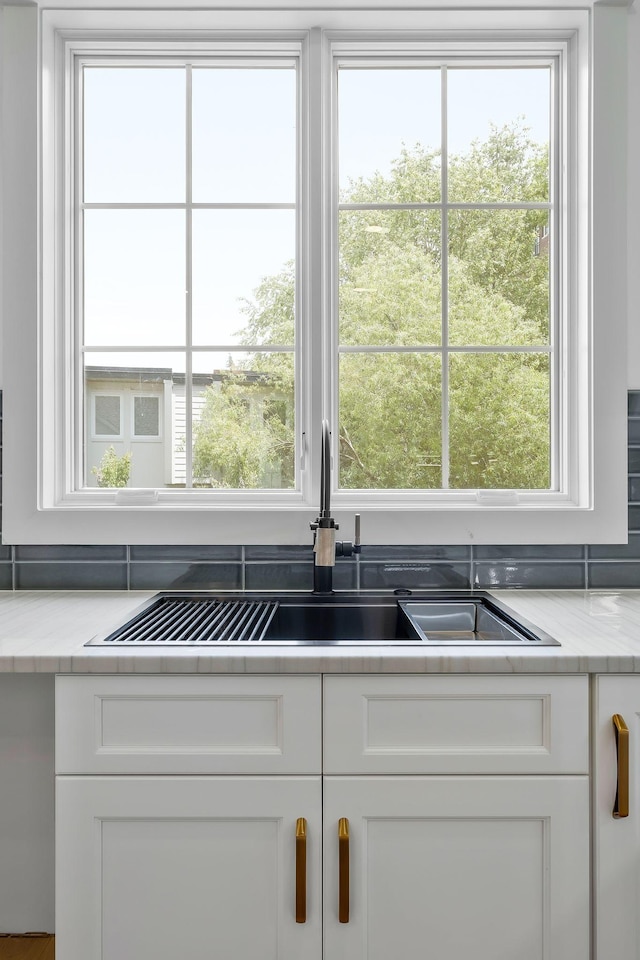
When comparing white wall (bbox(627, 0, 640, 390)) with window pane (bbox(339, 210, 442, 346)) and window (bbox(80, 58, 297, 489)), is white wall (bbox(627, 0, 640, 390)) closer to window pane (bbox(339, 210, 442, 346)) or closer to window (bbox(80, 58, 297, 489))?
window pane (bbox(339, 210, 442, 346))

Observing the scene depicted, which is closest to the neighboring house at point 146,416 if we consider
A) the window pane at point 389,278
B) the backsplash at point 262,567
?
the backsplash at point 262,567

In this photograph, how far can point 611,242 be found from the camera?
1.91 metres

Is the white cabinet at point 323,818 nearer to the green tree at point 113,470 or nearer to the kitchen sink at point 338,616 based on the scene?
the kitchen sink at point 338,616

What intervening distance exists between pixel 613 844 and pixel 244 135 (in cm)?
209

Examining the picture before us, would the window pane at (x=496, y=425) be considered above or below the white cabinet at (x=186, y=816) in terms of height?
above

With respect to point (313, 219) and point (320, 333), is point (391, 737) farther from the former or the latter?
point (313, 219)

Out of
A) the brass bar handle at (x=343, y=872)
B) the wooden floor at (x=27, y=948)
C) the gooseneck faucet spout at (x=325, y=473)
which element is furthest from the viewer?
the gooseneck faucet spout at (x=325, y=473)

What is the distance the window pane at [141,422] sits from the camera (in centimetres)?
205

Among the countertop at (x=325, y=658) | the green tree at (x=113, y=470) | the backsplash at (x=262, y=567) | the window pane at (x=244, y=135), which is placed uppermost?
the window pane at (x=244, y=135)

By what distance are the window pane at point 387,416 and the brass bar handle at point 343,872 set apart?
0.98 m

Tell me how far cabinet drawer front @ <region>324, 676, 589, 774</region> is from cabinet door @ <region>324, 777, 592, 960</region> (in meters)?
0.05

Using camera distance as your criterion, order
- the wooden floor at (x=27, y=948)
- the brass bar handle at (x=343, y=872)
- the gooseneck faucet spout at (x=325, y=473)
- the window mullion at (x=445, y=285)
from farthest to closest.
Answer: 1. the window mullion at (x=445, y=285)
2. the gooseneck faucet spout at (x=325, y=473)
3. the wooden floor at (x=27, y=948)
4. the brass bar handle at (x=343, y=872)

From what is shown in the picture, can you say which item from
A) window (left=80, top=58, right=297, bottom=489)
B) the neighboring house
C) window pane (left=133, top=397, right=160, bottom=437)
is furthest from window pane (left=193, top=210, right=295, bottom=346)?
window pane (left=133, top=397, right=160, bottom=437)

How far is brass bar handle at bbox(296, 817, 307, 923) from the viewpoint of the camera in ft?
4.31
